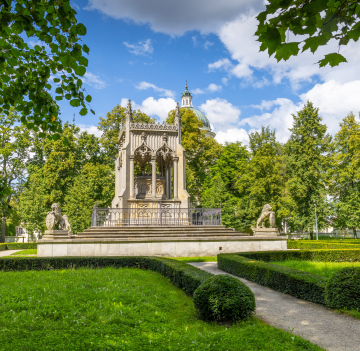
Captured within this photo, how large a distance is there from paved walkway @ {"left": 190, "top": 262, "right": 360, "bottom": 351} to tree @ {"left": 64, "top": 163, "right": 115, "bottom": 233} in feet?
91.2

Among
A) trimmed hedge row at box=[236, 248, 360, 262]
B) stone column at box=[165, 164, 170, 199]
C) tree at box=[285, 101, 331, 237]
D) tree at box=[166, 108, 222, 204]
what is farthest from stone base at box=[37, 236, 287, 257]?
tree at box=[166, 108, 222, 204]

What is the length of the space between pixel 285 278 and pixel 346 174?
30957mm

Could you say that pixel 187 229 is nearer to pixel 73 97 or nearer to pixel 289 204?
pixel 73 97

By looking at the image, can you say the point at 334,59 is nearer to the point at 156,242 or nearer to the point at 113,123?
the point at 156,242

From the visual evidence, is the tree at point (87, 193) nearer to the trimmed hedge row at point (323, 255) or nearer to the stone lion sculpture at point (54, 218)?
the stone lion sculpture at point (54, 218)

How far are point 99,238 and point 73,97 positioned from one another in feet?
43.3

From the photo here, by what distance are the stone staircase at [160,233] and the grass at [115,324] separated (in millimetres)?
8989

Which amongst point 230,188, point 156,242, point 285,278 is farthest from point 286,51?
point 230,188

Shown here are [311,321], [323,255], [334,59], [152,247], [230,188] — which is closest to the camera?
[334,59]

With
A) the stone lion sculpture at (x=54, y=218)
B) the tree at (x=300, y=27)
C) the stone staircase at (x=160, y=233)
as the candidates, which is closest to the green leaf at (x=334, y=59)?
the tree at (x=300, y=27)

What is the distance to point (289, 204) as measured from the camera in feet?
124

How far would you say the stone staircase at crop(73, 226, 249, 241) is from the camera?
18.5 metres

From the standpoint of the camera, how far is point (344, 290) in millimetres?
7598

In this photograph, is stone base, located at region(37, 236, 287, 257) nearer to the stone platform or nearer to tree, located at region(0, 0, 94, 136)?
the stone platform
